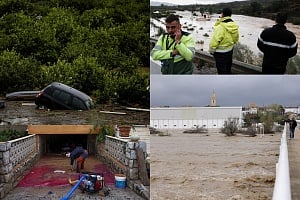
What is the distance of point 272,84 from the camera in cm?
285

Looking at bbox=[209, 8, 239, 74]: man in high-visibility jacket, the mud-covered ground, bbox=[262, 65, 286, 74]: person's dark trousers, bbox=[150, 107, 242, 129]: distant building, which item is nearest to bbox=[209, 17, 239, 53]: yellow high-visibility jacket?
bbox=[209, 8, 239, 74]: man in high-visibility jacket

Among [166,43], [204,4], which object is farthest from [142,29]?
[204,4]

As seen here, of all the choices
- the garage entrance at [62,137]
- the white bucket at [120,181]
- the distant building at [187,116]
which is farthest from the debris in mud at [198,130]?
Result: the garage entrance at [62,137]

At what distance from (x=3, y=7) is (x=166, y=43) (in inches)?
42.9

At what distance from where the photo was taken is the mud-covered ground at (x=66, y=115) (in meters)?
2.87

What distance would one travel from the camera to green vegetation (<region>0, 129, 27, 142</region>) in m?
2.85

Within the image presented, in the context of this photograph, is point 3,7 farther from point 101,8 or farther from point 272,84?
point 272,84

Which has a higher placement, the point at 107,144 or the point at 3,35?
the point at 3,35

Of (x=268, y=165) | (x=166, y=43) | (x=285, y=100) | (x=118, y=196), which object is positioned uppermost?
(x=166, y=43)

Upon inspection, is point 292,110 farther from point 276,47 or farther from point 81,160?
point 81,160

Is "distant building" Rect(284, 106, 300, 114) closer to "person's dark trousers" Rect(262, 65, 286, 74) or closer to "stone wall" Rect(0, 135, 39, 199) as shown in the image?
"person's dark trousers" Rect(262, 65, 286, 74)

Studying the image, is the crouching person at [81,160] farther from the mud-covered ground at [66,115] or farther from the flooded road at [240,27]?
the flooded road at [240,27]

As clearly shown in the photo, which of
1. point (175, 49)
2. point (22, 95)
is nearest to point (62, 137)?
point (22, 95)

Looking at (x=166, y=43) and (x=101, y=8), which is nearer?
(x=166, y=43)
